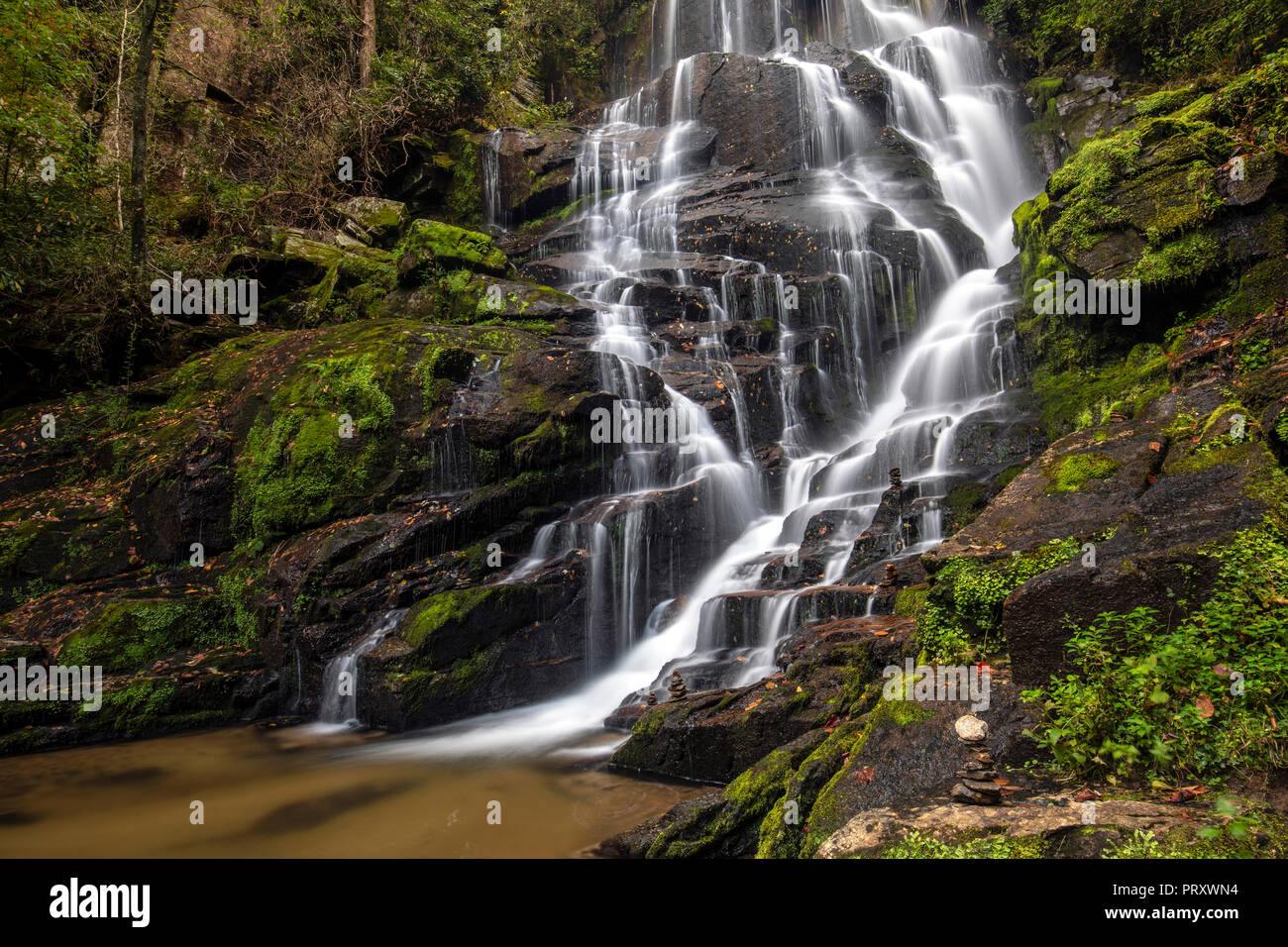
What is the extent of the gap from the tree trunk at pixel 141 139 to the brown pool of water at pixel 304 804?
8.32m

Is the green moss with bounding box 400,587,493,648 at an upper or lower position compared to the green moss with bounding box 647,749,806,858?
upper

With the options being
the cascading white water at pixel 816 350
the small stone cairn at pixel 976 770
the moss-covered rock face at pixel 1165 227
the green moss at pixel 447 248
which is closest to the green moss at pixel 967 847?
the small stone cairn at pixel 976 770

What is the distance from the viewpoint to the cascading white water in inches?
354

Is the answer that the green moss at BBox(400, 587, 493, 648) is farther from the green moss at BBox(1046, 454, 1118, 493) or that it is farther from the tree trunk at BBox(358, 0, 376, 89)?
the tree trunk at BBox(358, 0, 376, 89)

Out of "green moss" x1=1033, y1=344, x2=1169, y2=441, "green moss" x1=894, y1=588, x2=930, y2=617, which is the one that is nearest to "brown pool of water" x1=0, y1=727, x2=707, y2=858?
"green moss" x1=894, y1=588, x2=930, y2=617

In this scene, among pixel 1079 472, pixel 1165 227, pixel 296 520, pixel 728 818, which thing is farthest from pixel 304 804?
pixel 1165 227

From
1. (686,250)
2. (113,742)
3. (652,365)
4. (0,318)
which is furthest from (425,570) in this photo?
(686,250)

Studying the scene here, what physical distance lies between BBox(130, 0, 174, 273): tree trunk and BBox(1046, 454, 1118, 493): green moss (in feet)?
42.5

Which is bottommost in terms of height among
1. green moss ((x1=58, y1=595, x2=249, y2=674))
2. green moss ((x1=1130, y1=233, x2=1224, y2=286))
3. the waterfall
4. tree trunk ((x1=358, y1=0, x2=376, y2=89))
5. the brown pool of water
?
the brown pool of water

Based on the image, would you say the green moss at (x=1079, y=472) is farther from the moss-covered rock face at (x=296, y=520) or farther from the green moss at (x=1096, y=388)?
the moss-covered rock face at (x=296, y=520)

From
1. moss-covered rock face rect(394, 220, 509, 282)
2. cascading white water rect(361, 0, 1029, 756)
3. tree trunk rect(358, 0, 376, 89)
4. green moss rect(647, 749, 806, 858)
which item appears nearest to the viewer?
green moss rect(647, 749, 806, 858)

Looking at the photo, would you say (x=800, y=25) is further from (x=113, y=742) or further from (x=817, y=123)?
(x=113, y=742)

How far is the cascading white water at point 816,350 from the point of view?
9.00m

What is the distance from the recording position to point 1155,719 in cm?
351
